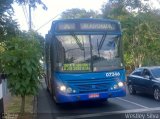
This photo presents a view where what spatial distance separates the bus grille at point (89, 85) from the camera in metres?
14.0

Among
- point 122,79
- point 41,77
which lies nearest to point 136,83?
point 122,79

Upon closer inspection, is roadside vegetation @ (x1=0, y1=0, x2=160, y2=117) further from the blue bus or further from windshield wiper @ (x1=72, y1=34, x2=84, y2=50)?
windshield wiper @ (x1=72, y1=34, x2=84, y2=50)

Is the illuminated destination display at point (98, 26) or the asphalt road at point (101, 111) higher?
the illuminated destination display at point (98, 26)

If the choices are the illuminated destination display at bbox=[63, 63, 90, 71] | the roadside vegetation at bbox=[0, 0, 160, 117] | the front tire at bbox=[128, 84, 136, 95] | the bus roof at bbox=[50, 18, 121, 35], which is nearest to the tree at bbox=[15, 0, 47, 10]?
the roadside vegetation at bbox=[0, 0, 160, 117]

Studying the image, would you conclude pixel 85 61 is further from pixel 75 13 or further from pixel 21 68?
pixel 75 13

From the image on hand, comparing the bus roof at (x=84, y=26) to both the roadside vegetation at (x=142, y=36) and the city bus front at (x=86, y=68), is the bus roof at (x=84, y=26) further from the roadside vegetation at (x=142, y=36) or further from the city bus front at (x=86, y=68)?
the roadside vegetation at (x=142, y=36)

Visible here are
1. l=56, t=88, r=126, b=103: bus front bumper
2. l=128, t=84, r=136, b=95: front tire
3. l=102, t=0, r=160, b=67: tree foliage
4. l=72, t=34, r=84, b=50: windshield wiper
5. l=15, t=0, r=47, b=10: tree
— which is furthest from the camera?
l=102, t=0, r=160, b=67: tree foliage

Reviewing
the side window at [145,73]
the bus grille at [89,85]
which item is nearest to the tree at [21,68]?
the bus grille at [89,85]

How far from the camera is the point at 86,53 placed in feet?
46.5

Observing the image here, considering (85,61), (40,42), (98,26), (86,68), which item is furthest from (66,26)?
(40,42)

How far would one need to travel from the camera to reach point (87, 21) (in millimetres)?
14648

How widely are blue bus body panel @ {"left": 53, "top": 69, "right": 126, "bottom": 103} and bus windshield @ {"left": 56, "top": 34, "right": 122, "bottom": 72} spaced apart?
0.73 ft

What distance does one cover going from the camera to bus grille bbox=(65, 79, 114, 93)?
45.8 feet

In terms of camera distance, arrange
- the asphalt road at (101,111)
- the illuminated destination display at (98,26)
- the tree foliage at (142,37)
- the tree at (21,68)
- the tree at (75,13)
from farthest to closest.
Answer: the tree at (75,13), the tree foliage at (142,37), the illuminated destination display at (98,26), the asphalt road at (101,111), the tree at (21,68)
